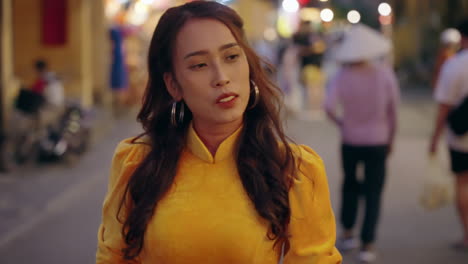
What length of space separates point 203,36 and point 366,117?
447 cm

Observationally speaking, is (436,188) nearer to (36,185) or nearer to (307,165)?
(36,185)

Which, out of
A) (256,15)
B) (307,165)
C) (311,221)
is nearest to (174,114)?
(307,165)

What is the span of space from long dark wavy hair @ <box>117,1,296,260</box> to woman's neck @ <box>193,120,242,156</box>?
0.14 feet

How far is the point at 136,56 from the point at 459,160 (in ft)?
51.9

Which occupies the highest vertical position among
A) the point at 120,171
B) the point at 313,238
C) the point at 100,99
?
the point at 120,171

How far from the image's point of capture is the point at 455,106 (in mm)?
6887

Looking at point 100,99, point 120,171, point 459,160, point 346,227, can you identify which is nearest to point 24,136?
point 346,227

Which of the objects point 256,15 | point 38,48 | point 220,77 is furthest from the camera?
point 256,15

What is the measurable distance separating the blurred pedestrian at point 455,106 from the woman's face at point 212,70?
4652 mm

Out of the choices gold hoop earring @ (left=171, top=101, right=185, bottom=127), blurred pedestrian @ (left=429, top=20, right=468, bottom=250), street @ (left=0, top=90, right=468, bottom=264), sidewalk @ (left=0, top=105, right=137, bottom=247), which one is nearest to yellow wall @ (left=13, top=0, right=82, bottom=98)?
sidewalk @ (left=0, top=105, right=137, bottom=247)

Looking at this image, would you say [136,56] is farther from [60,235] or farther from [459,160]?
[459,160]

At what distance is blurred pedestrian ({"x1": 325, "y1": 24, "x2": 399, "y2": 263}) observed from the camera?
674 centimetres

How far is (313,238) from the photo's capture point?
2498 mm

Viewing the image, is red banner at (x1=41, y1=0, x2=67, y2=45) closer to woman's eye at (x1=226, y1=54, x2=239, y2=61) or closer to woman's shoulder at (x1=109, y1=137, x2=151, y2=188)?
woman's shoulder at (x1=109, y1=137, x2=151, y2=188)
